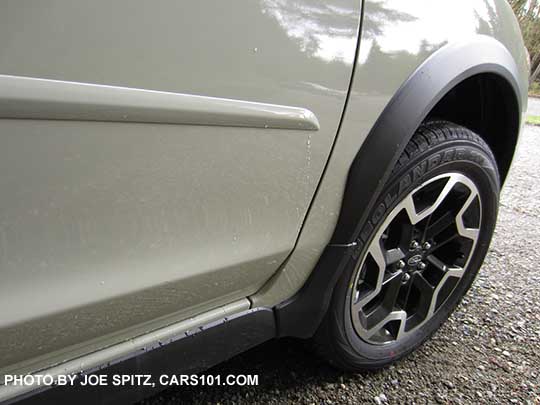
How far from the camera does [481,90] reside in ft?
5.04

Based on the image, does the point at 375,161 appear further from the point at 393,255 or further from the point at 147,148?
the point at 147,148

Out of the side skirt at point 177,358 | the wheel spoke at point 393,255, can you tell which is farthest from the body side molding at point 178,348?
the wheel spoke at point 393,255

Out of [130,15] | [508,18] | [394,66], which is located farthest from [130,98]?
[508,18]

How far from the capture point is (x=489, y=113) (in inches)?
62.9

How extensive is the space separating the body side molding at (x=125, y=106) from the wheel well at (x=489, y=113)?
84 cm

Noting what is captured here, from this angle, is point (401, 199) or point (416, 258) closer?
point (401, 199)

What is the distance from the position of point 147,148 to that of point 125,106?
9 cm

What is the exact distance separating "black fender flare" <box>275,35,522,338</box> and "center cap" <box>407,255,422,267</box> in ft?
1.02

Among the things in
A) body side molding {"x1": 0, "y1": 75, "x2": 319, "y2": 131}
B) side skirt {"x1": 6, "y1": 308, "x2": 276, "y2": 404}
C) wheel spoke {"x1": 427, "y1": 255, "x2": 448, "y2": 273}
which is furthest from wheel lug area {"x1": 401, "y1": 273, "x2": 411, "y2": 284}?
body side molding {"x1": 0, "y1": 75, "x2": 319, "y2": 131}

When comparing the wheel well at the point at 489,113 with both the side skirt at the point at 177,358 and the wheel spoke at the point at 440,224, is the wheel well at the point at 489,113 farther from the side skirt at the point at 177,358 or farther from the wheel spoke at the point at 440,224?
the side skirt at the point at 177,358

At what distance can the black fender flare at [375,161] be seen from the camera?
110 cm

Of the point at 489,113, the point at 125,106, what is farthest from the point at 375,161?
the point at 489,113

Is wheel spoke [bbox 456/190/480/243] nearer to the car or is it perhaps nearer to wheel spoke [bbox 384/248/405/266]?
the car

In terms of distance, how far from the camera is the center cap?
147 centimetres
